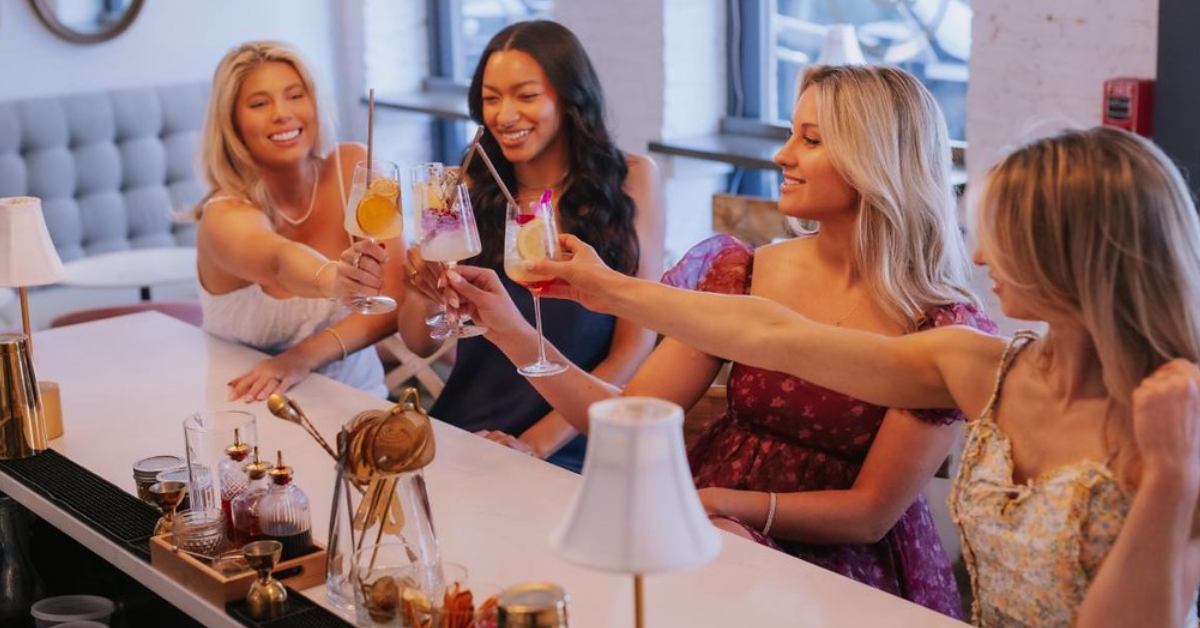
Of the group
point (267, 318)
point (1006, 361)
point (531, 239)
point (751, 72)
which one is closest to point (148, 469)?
point (531, 239)

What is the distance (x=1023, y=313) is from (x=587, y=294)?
31.0 inches

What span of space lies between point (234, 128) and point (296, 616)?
1.68 meters

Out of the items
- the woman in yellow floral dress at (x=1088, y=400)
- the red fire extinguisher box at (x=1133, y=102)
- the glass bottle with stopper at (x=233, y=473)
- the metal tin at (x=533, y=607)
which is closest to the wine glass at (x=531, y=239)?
the glass bottle with stopper at (x=233, y=473)

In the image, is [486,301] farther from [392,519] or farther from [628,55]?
[628,55]

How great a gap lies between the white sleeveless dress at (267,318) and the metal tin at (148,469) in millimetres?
881

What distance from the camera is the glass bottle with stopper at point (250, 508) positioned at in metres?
2.12

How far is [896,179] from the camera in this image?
8.18 feet

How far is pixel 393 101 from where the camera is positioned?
6.42 meters

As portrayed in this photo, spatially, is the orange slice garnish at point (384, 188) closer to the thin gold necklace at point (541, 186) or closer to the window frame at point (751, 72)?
the thin gold necklace at point (541, 186)

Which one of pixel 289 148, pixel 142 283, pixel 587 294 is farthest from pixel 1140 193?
pixel 142 283

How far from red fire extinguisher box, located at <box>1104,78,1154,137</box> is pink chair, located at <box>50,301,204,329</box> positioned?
274 cm

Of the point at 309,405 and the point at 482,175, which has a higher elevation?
the point at 482,175

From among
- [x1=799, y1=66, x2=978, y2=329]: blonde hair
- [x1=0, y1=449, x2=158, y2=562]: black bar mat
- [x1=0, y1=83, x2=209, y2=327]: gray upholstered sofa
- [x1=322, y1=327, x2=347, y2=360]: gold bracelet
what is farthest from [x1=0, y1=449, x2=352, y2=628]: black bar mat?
[x1=0, y1=83, x2=209, y2=327]: gray upholstered sofa

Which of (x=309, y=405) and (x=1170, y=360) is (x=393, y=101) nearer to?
(x=309, y=405)
